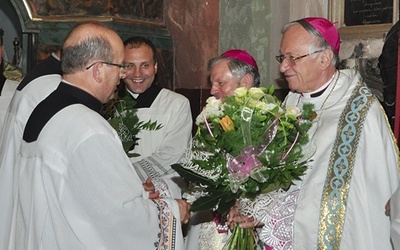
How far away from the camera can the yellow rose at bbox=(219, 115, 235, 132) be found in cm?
445

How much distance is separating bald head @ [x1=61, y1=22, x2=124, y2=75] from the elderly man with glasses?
49.0 inches

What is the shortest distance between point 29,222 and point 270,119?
1.45 meters

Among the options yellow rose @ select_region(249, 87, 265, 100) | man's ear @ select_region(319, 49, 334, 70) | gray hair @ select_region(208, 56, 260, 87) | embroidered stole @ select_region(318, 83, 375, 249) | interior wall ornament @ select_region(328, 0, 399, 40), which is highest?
interior wall ornament @ select_region(328, 0, 399, 40)

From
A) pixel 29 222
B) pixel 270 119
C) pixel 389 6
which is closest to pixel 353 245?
pixel 270 119

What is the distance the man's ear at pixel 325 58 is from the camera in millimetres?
5020

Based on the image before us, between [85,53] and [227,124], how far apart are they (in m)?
0.89

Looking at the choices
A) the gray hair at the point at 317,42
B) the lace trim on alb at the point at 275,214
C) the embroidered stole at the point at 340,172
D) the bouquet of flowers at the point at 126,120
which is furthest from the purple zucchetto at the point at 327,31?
the bouquet of flowers at the point at 126,120

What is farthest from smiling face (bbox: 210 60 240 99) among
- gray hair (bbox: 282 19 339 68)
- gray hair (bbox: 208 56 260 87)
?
gray hair (bbox: 282 19 339 68)

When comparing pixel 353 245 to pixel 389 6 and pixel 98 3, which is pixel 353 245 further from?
pixel 98 3

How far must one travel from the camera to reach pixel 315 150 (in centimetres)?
461

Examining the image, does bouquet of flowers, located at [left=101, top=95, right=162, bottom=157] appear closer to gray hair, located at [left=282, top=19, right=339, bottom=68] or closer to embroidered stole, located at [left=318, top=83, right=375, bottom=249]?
gray hair, located at [left=282, top=19, right=339, bottom=68]

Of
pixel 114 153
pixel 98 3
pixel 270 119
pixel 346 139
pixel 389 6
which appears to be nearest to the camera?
pixel 114 153

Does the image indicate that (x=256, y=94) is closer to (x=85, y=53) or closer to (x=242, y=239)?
(x=242, y=239)

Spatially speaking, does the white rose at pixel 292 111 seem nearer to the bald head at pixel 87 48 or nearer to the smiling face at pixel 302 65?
the smiling face at pixel 302 65
